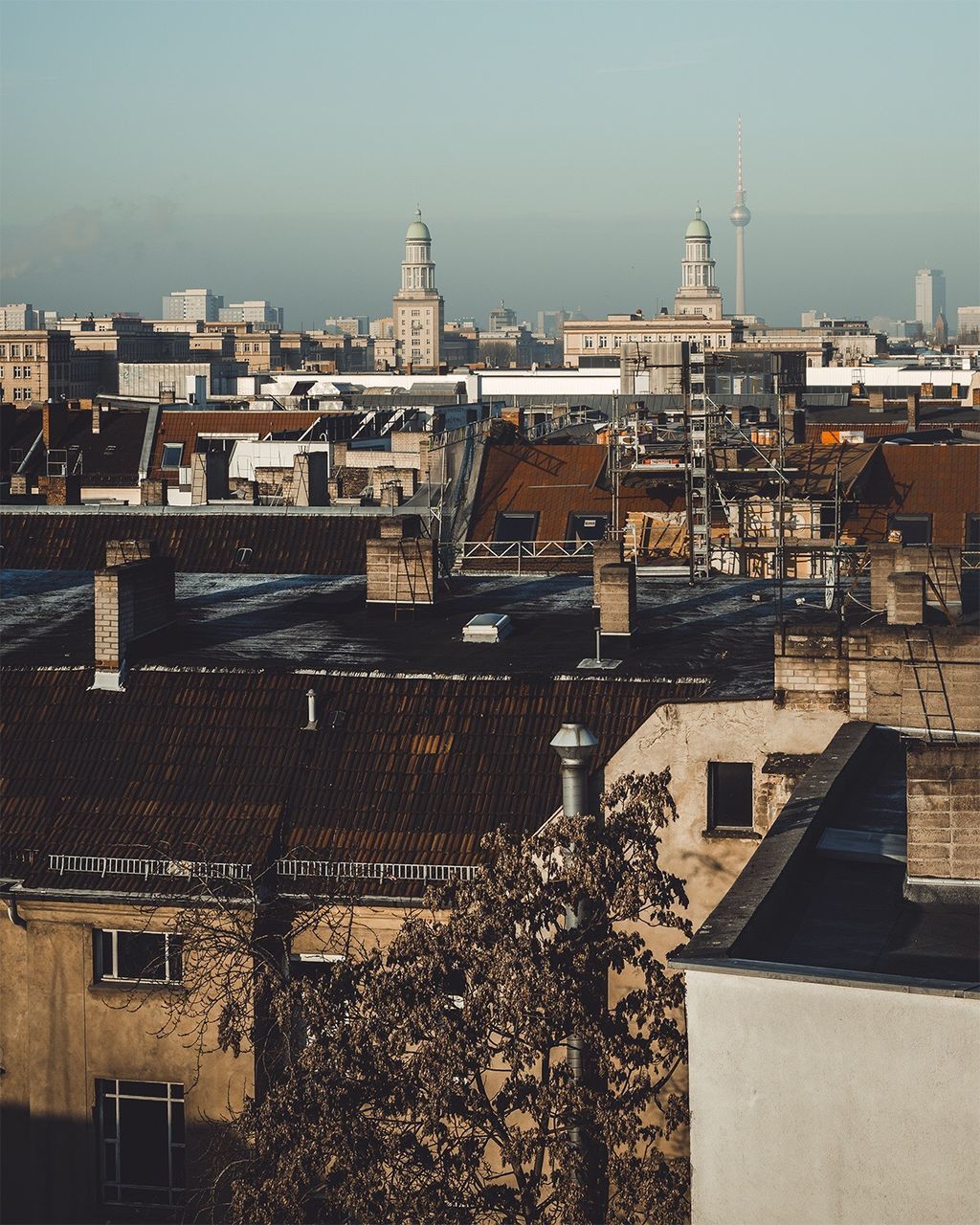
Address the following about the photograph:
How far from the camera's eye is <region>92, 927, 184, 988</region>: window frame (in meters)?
20.0

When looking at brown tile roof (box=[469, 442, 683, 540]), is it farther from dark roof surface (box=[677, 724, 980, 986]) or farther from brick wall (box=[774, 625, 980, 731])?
dark roof surface (box=[677, 724, 980, 986])

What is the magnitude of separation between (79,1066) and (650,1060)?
813 cm

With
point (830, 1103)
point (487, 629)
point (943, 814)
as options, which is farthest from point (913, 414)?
point (830, 1103)

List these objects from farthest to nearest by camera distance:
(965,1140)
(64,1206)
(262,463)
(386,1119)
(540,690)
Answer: (262,463) < (540,690) < (64,1206) < (386,1119) < (965,1140)

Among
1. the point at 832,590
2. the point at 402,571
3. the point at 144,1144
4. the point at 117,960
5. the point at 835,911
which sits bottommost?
the point at 144,1144

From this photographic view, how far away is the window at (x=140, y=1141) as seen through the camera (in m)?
20.1

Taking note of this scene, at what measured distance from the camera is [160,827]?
2098 cm

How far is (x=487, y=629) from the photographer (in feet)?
84.4

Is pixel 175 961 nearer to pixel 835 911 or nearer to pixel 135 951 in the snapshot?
pixel 135 951

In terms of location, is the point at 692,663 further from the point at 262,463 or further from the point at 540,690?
the point at 262,463

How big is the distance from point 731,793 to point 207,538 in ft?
91.7

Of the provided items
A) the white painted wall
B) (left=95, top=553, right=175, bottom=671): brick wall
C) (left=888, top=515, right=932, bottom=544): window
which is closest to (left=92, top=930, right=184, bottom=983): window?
(left=95, top=553, right=175, bottom=671): brick wall

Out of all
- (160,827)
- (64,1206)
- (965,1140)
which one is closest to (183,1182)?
(64,1206)

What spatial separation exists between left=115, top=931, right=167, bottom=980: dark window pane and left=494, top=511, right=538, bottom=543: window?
103 feet
